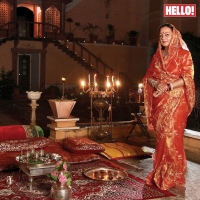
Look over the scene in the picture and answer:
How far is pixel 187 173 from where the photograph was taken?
5.03 m

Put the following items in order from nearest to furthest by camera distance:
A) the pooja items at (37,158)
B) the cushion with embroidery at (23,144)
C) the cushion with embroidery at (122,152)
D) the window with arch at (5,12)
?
1. the pooja items at (37,158)
2. the cushion with embroidery at (23,144)
3. the cushion with embroidery at (122,152)
4. the window with arch at (5,12)

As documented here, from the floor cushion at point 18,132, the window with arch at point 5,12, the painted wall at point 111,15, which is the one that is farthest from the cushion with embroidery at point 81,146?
the painted wall at point 111,15

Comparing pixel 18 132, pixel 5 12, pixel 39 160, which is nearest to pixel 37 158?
pixel 39 160

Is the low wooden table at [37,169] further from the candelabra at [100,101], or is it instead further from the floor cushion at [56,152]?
the candelabra at [100,101]

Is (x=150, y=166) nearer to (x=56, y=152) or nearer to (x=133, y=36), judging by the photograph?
(x=56, y=152)

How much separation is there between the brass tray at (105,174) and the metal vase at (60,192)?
0.88 metres

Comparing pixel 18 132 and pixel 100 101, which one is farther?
pixel 100 101

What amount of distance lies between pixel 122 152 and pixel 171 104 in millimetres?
1785

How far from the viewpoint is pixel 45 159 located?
13.5 feet

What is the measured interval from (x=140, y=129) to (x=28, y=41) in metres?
10.0

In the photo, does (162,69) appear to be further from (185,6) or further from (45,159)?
(185,6)

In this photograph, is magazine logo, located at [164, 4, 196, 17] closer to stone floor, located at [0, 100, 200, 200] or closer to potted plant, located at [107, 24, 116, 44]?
stone floor, located at [0, 100, 200, 200]

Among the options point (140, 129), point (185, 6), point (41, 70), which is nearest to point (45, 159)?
point (140, 129)

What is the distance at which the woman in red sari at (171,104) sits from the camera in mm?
4188
